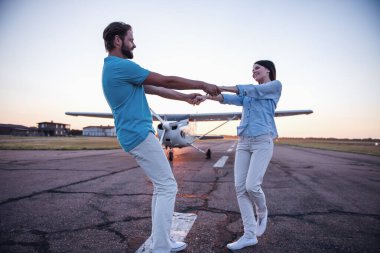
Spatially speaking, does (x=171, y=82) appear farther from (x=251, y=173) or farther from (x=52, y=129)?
(x=52, y=129)

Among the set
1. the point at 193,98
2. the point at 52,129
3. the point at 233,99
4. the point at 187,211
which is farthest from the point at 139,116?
the point at 52,129

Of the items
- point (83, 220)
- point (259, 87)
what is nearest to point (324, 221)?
point (259, 87)

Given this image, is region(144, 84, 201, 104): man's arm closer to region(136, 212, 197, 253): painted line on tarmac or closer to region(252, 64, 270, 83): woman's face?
region(252, 64, 270, 83): woman's face

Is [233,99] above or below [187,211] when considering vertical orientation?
above

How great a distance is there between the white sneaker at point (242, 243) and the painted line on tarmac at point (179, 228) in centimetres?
51

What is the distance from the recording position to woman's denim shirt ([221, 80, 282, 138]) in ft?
8.02

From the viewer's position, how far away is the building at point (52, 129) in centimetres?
8544

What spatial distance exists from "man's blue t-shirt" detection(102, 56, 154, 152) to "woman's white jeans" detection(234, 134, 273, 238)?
113 centimetres

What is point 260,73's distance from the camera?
2734mm

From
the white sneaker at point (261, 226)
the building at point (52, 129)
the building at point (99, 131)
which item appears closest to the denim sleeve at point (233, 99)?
the white sneaker at point (261, 226)

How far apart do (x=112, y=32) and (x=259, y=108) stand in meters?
1.65

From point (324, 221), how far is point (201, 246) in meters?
1.82

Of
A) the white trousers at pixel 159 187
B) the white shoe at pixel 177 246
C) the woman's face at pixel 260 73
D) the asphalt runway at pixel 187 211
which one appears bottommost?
the asphalt runway at pixel 187 211

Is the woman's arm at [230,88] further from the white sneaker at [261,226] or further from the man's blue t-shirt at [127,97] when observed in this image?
the white sneaker at [261,226]
